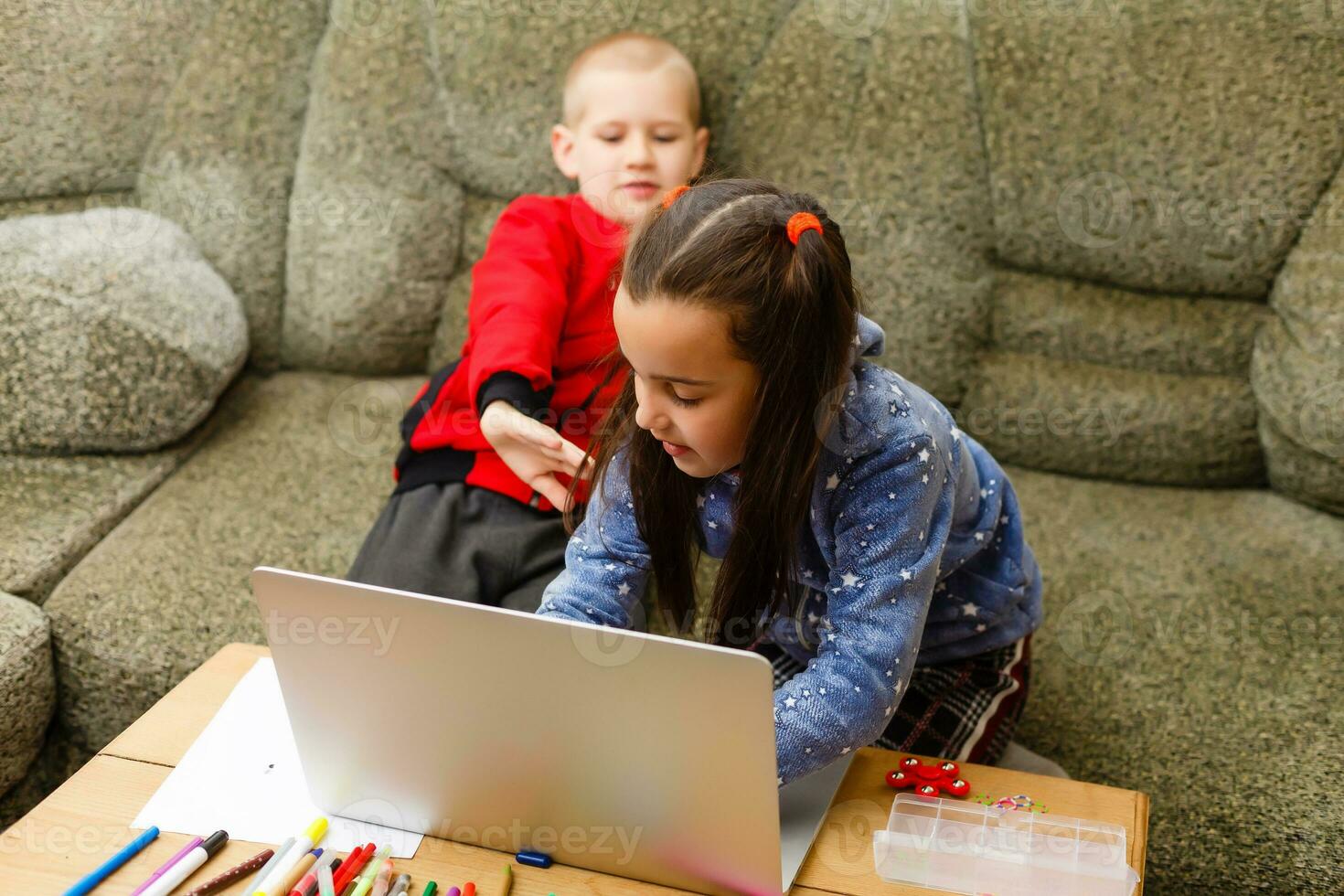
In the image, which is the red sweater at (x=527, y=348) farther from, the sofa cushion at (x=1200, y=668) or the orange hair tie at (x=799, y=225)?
the sofa cushion at (x=1200, y=668)

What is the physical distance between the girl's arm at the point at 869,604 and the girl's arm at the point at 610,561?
175 mm

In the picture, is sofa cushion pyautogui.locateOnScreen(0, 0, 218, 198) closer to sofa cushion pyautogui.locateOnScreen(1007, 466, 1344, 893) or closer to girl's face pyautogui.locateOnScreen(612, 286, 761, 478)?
girl's face pyautogui.locateOnScreen(612, 286, 761, 478)

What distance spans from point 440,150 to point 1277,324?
1128mm

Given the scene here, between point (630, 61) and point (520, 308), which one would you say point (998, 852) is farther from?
point (630, 61)

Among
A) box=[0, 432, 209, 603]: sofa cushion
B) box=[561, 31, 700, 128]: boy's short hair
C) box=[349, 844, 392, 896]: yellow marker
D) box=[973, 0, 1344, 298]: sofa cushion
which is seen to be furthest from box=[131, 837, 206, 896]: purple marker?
box=[973, 0, 1344, 298]: sofa cushion

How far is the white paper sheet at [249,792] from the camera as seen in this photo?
82cm

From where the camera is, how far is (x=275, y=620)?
74cm

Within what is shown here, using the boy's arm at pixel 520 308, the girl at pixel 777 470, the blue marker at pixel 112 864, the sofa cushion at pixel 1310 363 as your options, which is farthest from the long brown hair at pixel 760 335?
the sofa cushion at pixel 1310 363

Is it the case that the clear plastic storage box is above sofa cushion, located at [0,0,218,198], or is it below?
below

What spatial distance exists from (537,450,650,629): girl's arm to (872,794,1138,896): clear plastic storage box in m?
0.28

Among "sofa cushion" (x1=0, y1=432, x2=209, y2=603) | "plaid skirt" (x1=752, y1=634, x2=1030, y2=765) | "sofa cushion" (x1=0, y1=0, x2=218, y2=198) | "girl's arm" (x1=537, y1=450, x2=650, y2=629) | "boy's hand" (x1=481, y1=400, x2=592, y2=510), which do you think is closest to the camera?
"girl's arm" (x1=537, y1=450, x2=650, y2=629)

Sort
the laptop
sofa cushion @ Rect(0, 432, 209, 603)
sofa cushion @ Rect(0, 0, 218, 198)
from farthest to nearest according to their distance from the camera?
sofa cushion @ Rect(0, 0, 218, 198) < sofa cushion @ Rect(0, 432, 209, 603) < the laptop

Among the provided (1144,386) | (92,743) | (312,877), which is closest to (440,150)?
(92,743)

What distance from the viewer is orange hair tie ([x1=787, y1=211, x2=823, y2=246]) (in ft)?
2.69
